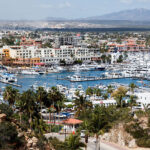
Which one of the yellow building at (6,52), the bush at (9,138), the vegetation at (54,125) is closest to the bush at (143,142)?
the vegetation at (54,125)

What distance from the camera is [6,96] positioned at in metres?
28.9

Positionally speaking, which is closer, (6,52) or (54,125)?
(54,125)

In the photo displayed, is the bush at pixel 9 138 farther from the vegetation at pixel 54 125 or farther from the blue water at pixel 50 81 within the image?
the blue water at pixel 50 81

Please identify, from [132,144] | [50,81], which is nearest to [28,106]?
[132,144]

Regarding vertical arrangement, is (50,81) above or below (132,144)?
below

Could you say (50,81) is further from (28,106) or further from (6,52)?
(28,106)

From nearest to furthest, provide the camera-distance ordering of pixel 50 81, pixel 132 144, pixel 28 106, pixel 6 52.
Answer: pixel 132 144 < pixel 28 106 < pixel 50 81 < pixel 6 52

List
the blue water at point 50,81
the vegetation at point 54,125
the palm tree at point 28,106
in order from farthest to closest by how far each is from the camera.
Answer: the blue water at point 50,81 → the palm tree at point 28,106 → the vegetation at point 54,125

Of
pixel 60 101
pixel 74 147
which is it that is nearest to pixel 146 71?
pixel 60 101

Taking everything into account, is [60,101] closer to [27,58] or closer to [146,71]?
[146,71]

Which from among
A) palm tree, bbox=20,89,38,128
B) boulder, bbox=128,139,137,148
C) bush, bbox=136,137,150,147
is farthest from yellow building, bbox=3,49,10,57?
bush, bbox=136,137,150,147

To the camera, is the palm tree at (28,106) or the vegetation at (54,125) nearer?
the vegetation at (54,125)

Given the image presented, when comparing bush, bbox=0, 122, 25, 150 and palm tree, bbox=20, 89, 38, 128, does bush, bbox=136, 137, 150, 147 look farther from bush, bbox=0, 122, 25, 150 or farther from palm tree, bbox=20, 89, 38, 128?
bush, bbox=0, 122, 25, 150

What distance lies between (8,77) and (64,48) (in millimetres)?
32580
